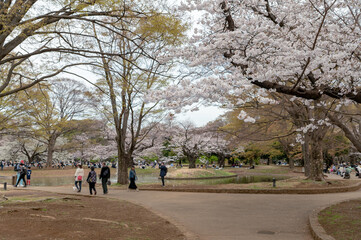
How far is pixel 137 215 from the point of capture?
804 centimetres

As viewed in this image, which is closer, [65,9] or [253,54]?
[253,54]

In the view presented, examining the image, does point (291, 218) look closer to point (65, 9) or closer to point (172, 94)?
point (172, 94)


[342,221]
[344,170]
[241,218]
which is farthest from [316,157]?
[344,170]

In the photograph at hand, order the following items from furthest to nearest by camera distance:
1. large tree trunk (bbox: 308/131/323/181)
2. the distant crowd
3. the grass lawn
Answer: the distant crowd → large tree trunk (bbox: 308/131/323/181) → the grass lawn

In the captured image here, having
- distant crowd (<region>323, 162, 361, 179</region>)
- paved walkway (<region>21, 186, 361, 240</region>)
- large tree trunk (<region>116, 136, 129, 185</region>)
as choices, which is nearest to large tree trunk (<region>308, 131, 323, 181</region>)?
paved walkway (<region>21, 186, 361, 240</region>)

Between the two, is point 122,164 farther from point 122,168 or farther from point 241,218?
point 241,218

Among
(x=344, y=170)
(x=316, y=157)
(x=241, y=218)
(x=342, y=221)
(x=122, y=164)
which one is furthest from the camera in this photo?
(x=344, y=170)

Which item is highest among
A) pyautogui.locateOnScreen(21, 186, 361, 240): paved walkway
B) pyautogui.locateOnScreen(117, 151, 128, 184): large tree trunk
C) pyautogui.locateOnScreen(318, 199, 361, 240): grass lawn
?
pyautogui.locateOnScreen(117, 151, 128, 184): large tree trunk

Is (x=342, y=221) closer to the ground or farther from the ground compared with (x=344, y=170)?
closer to the ground

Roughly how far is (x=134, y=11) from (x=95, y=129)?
36678mm

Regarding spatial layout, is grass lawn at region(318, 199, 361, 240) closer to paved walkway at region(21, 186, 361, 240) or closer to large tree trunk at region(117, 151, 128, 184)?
paved walkway at region(21, 186, 361, 240)

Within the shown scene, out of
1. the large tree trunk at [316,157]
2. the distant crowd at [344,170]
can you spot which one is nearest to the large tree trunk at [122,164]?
the large tree trunk at [316,157]

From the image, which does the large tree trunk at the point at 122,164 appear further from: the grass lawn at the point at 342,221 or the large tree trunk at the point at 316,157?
the grass lawn at the point at 342,221

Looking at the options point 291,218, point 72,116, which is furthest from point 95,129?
point 291,218
